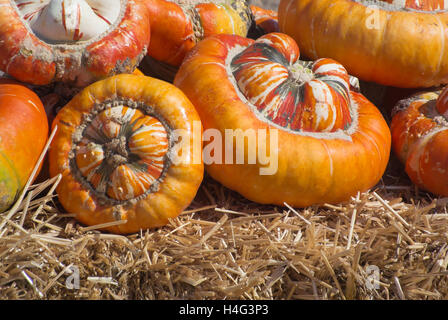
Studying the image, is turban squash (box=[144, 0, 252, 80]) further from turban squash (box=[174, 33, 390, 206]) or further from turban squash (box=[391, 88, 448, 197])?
turban squash (box=[391, 88, 448, 197])

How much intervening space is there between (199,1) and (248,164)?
1.09m

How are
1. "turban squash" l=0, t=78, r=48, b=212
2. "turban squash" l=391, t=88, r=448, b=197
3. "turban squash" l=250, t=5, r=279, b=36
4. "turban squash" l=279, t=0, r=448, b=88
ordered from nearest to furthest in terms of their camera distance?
"turban squash" l=0, t=78, r=48, b=212, "turban squash" l=391, t=88, r=448, b=197, "turban squash" l=279, t=0, r=448, b=88, "turban squash" l=250, t=5, r=279, b=36

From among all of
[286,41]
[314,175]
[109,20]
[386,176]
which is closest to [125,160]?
[109,20]

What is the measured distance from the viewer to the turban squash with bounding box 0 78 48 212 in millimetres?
1932

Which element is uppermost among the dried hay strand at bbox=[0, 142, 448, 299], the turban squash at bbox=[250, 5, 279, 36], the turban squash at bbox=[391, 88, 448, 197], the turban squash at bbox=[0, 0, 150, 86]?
the turban squash at bbox=[0, 0, 150, 86]

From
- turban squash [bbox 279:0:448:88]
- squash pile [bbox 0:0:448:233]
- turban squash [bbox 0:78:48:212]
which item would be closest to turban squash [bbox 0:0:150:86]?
squash pile [bbox 0:0:448:233]

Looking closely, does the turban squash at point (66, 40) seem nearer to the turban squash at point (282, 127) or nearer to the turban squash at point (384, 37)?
the turban squash at point (282, 127)

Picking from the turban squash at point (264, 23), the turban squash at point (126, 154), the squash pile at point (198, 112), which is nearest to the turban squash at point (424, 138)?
the squash pile at point (198, 112)

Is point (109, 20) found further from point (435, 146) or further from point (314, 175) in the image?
point (435, 146)

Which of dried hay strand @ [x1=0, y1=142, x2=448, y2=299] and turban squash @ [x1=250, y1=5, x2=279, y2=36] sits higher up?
turban squash @ [x1=250, y1=5, x2=279, y2=36]

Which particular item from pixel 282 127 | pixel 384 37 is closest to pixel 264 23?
pixel 384 37

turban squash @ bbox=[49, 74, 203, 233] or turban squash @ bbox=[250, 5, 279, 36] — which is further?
turban squash @ bbox=[250, 5, 279, 36]

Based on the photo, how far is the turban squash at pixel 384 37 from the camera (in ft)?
7.96

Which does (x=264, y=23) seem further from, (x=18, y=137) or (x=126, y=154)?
(x=18, y=137)
